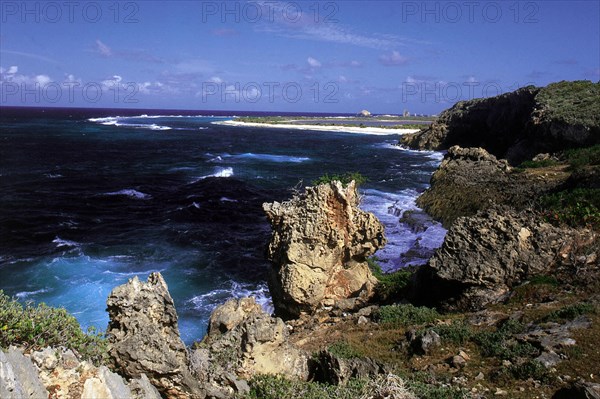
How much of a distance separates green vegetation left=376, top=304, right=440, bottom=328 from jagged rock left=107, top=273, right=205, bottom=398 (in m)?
7.37

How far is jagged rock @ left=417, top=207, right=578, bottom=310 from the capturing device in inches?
607

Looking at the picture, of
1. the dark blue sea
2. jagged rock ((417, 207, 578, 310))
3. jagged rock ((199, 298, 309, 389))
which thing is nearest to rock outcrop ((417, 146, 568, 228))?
the dark blue sea

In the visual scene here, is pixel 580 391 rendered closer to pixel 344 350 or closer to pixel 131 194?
pixel 344 350

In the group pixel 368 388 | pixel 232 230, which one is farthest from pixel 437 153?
pixel 368 388

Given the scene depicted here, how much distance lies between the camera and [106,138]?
10162 centimetres

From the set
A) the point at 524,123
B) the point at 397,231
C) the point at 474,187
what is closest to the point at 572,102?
the point at 524,123

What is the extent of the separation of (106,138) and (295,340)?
9978 cm

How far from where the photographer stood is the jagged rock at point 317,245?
17.1 m

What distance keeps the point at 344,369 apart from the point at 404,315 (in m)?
5.62

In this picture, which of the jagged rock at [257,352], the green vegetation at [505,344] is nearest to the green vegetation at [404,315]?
the green vegetation at [505,344]

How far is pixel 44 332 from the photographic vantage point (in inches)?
280

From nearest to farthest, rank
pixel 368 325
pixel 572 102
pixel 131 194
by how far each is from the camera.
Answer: pixel 368 325 → pixel 131 194 → pixel 572 102

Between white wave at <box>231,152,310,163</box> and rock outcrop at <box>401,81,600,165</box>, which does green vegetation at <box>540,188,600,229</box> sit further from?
white wave at <box>231,152,310,163</box>

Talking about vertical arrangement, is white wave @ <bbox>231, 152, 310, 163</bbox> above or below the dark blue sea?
above
